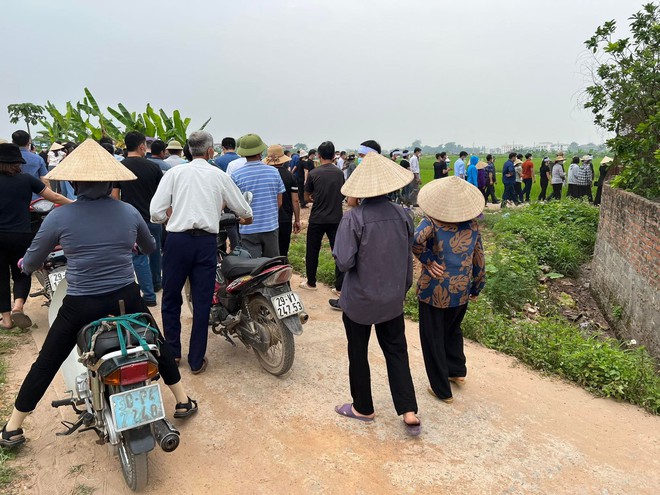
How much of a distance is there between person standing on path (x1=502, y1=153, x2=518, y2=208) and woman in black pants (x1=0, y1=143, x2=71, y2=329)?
1345 centimetres

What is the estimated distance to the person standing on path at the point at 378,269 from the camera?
2.96 metres

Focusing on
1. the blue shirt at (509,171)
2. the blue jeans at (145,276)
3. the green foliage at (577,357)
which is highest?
the blue shirt at (509,171)

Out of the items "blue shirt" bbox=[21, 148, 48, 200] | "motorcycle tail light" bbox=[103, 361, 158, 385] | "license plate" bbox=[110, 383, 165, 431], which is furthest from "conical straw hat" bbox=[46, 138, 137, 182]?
"blue shirt" bbox=[21, 148, 48, 200]

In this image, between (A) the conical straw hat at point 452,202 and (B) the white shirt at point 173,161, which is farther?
(B) the white shirt at point 173,161

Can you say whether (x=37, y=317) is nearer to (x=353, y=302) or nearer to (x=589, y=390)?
(x=353, y=302)

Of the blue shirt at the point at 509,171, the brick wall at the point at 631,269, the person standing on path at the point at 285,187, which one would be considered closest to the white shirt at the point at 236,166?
the person standing on path at the point at 285,187

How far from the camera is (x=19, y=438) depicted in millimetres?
2840

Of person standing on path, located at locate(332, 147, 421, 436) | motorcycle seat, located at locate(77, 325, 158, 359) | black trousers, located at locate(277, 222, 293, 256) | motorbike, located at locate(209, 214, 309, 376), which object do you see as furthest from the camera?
black trousers, located at locate(277, 222, 293, 256)

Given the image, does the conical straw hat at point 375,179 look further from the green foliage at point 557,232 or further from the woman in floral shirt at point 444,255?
the green foliage at point 557,232

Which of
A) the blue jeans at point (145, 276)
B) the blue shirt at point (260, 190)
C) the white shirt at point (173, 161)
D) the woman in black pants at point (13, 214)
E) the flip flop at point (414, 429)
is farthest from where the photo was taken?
the white shirt at point (173, 161)

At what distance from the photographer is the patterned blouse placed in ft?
11.0

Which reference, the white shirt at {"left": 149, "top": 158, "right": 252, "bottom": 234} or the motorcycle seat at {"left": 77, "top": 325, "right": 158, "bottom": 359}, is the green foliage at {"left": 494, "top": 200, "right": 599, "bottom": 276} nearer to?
the white shirt at {"left": 149, "top": 158, "right": 252, "bottom": 234}

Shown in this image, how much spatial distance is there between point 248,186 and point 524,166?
13987 mm

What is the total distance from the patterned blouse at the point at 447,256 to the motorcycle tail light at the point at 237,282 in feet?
4.38
